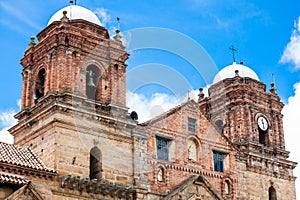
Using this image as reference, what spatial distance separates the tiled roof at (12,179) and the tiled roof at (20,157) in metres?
0.54

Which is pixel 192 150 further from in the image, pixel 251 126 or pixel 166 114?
pixel 251 126

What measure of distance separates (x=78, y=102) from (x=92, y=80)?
2511 millimetres

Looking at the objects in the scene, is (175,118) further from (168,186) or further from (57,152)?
(57,152)

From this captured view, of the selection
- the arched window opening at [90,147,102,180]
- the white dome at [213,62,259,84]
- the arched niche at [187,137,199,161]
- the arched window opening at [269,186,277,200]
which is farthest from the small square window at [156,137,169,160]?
the white dome at [213,62,259,84]

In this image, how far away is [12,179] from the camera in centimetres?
2722

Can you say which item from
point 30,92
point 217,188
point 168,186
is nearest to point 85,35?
point 30,92

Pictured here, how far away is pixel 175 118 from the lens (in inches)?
1409

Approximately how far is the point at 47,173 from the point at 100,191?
315 centimetres

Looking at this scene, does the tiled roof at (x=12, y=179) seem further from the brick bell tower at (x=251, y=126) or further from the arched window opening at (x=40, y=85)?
the brick bell tower at (x=251, y=126)

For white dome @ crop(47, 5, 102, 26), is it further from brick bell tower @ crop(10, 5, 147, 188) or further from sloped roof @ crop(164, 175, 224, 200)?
sloped roof @ crop(164, 175, 224, 200)

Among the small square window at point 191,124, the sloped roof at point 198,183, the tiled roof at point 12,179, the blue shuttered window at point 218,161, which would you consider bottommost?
the tiled roof at point 12,179

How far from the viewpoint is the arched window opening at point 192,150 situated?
1410 inches

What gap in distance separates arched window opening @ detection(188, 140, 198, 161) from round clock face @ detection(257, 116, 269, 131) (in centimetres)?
583

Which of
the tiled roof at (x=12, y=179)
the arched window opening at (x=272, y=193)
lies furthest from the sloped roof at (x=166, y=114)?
the tiled roof at (x=12, y=179)
